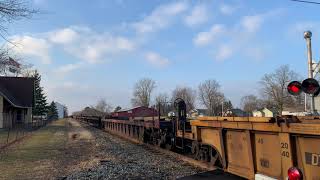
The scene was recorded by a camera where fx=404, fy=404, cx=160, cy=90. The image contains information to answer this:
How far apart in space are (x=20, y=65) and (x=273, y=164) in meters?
19.0

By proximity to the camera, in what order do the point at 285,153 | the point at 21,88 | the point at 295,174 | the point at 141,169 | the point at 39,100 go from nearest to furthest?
the point at 295,174 → the point at 285,153 → the point at 141,169 → the point at 21,88 → the point at 39,100

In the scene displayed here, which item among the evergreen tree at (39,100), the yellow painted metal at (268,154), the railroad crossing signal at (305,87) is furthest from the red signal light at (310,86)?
the evergreen tree at (39,100)

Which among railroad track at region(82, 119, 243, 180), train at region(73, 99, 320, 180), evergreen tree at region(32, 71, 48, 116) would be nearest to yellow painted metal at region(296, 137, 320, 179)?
train at region(73, 99, 320, 180)

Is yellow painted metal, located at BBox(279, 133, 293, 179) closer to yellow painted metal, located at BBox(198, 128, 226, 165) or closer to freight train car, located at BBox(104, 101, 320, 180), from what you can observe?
freight train car, located at BBox(104, 101, 320, 180)

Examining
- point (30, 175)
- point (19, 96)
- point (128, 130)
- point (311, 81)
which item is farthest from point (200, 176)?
point (19, 96)

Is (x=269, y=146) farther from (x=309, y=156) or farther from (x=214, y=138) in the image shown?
(x=214, y=138)

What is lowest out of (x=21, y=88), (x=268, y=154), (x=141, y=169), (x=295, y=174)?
(x=141, y=169)

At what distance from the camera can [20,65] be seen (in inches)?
876

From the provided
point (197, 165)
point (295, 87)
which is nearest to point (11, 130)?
point (197, 165)

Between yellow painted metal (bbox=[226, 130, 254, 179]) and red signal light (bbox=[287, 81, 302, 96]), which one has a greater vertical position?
red signal light (bbox=[287, 81, 302, 96])

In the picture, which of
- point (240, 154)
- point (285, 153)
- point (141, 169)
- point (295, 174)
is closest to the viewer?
point (295, 174)

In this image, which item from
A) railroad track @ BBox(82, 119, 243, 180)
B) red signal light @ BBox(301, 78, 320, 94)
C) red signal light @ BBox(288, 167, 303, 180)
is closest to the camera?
red signal light @ BBox(288, 167, 303, 180)

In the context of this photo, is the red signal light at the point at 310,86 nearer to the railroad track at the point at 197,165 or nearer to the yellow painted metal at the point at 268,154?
the yellow painted metal at the point at 268,154

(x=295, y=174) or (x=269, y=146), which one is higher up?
(x=269, y=146)
